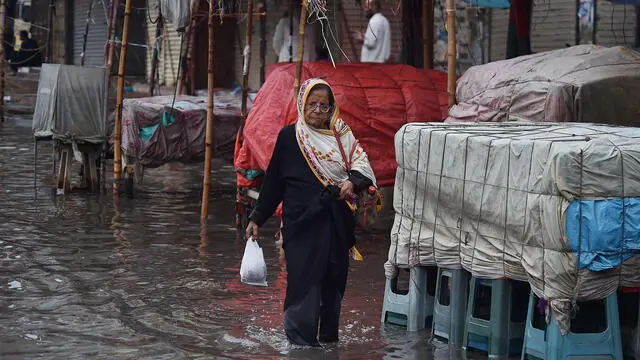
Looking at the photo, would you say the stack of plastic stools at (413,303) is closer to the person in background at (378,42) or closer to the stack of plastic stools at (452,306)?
the stack of plastic stools at (452,306)

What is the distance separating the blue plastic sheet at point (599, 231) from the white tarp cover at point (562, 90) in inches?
98.0

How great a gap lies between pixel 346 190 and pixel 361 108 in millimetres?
3962

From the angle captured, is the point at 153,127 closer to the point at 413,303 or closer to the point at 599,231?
the point at 413,303

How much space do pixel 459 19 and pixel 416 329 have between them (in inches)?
506

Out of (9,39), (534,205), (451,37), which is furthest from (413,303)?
(9,39)

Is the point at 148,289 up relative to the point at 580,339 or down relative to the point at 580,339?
down

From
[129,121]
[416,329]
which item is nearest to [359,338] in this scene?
[416,329]

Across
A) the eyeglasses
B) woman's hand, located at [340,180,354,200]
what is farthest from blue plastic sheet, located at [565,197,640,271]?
the eyeglasses

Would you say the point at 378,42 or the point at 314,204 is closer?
the point at 314,204

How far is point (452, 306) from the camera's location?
6230 millimetres

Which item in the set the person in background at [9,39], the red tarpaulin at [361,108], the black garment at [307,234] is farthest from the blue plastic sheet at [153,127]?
the person in background at [9,39]

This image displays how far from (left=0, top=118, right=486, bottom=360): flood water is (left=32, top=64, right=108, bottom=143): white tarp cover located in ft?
2.44

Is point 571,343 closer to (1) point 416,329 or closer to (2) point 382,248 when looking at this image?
(1) point 416,329

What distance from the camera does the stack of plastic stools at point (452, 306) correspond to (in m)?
6.21
